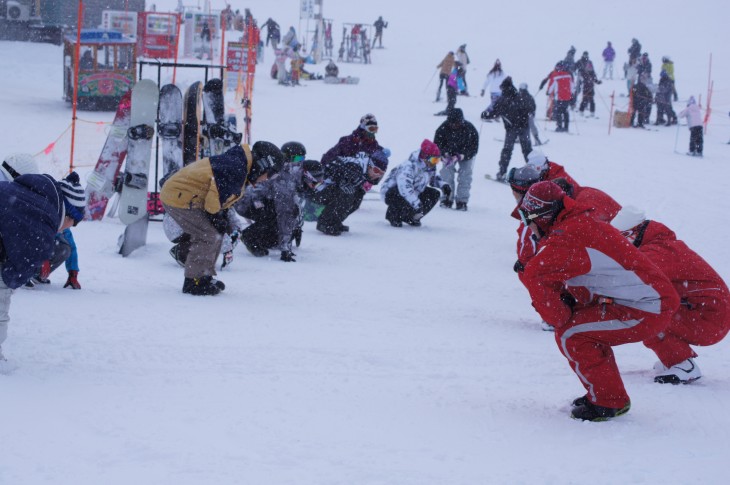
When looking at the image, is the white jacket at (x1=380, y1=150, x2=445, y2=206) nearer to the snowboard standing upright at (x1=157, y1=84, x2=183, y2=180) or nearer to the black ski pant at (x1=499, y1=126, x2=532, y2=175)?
the snowboard standing upright at (x1=157, y1=84, x2=183, y2=180)

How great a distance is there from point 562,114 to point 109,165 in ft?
50.8

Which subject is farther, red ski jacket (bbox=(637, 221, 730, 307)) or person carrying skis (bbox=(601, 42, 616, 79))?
person carrying skis (bbox=(601, 42, 616, 79))

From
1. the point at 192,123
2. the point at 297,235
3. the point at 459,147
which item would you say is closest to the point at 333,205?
the point at 297,235

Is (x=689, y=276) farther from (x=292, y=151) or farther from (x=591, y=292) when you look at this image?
(x=292, y=151)

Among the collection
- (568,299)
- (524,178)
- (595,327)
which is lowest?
(595,327)

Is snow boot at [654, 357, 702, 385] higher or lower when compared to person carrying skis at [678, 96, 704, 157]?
lower

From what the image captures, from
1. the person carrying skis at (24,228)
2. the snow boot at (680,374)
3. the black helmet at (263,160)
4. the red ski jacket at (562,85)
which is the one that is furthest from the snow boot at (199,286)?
the red ski jacket at (562,85)

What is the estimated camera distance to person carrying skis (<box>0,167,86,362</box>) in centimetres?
408

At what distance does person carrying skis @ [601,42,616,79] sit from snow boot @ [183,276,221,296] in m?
30.3

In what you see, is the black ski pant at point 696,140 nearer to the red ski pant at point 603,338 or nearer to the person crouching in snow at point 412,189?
the person crouching in snow at point 412,189

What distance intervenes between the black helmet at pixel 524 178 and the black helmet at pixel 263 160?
190 cm

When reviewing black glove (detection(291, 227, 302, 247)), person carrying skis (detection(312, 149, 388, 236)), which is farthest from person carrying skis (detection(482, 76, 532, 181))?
black glove (detection(291, 227, 302, 247))

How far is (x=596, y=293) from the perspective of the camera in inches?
166

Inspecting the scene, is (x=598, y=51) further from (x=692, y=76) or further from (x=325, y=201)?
(x=325, y=201)
